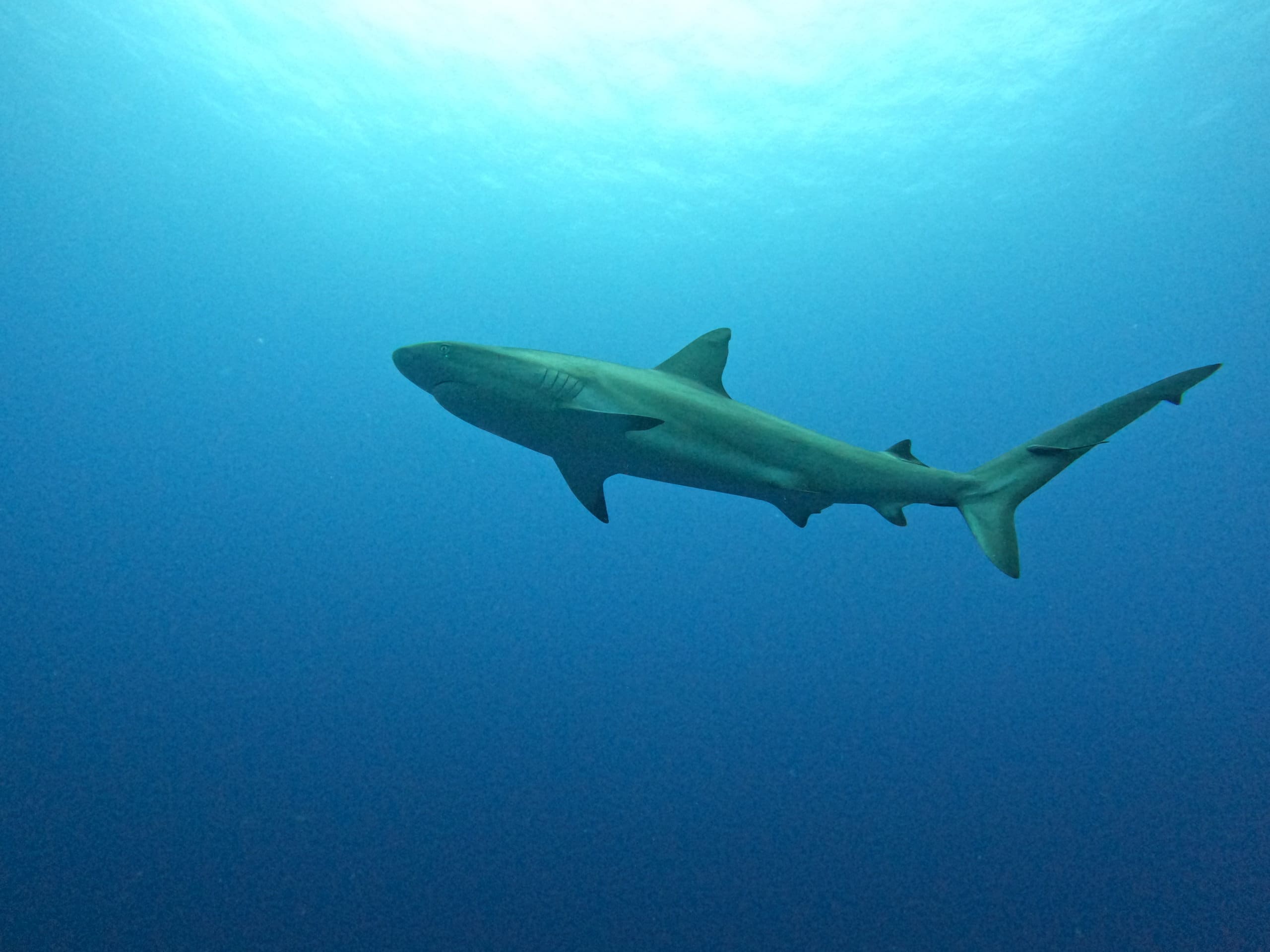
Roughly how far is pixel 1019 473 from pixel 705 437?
2466 millimetres

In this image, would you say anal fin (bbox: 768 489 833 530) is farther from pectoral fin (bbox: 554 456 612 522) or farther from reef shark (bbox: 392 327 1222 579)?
pectoral fin (bbox: 554 456 612 522)

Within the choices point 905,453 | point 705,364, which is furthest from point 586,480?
point 905,453

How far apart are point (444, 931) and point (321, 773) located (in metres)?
3.56

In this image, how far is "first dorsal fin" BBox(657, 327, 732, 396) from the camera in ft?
15.7

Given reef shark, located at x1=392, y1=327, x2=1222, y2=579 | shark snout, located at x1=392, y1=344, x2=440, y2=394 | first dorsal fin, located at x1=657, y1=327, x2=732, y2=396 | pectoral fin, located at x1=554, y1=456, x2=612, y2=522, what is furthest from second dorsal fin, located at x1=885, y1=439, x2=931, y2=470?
shark snout, located at x1=392, y1=344, x2=440, y2=394

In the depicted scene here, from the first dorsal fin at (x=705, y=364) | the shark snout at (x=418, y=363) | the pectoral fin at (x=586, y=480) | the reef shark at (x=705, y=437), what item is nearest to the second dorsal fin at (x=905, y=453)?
the reef shark at (x=705, y=437)

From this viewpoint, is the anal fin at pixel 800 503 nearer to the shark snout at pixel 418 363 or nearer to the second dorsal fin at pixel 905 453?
the second dorsal fin at pixel 905 453

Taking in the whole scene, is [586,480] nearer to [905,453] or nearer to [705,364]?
[705,364]

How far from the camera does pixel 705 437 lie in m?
4.30

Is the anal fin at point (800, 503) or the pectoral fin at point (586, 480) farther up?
the pectoral fin at point (586, 480)

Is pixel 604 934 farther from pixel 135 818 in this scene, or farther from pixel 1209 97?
pixel 1209 97

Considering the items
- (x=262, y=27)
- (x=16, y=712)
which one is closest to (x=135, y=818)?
(x=16, y=712)

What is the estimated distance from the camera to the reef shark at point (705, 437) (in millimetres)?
3908

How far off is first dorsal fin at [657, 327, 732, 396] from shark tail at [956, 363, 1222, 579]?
210 cm
